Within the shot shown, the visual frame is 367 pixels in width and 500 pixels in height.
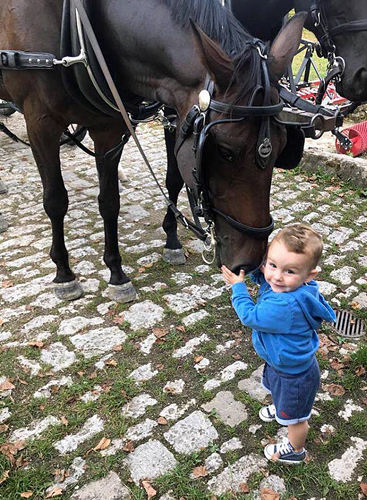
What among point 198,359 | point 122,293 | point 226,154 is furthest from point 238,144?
point 122,293

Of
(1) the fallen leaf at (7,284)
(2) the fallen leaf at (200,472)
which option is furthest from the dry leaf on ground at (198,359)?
(1) the fallen leaf at (7,284)

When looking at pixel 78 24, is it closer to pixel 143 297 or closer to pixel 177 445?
pixel 143 297

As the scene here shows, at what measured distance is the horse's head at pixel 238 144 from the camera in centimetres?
179

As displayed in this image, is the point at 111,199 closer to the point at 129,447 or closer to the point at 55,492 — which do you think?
the point at 129,447

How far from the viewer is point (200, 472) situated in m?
2.10

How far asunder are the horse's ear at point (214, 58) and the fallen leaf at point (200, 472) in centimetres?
185

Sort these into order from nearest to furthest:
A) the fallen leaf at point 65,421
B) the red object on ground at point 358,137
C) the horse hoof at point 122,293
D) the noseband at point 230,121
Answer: the noseband at point 230,121 < the fallen leaf at point 65,421 < the horse hoof at point 122,293 < the red object on ground at point 358,137

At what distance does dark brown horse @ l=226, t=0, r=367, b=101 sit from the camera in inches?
120

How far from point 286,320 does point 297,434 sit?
655mm

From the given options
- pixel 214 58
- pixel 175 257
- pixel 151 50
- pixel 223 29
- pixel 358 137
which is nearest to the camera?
pixel 214 58

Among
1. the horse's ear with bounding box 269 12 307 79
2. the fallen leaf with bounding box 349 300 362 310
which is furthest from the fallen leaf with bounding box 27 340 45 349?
the fallen leaf with bounding box 349 300 362 310

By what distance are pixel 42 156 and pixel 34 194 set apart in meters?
2.53

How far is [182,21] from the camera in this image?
207 centimetres

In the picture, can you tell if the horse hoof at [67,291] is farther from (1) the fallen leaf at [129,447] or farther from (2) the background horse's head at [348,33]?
(2) the background horse's head at [348,33]
